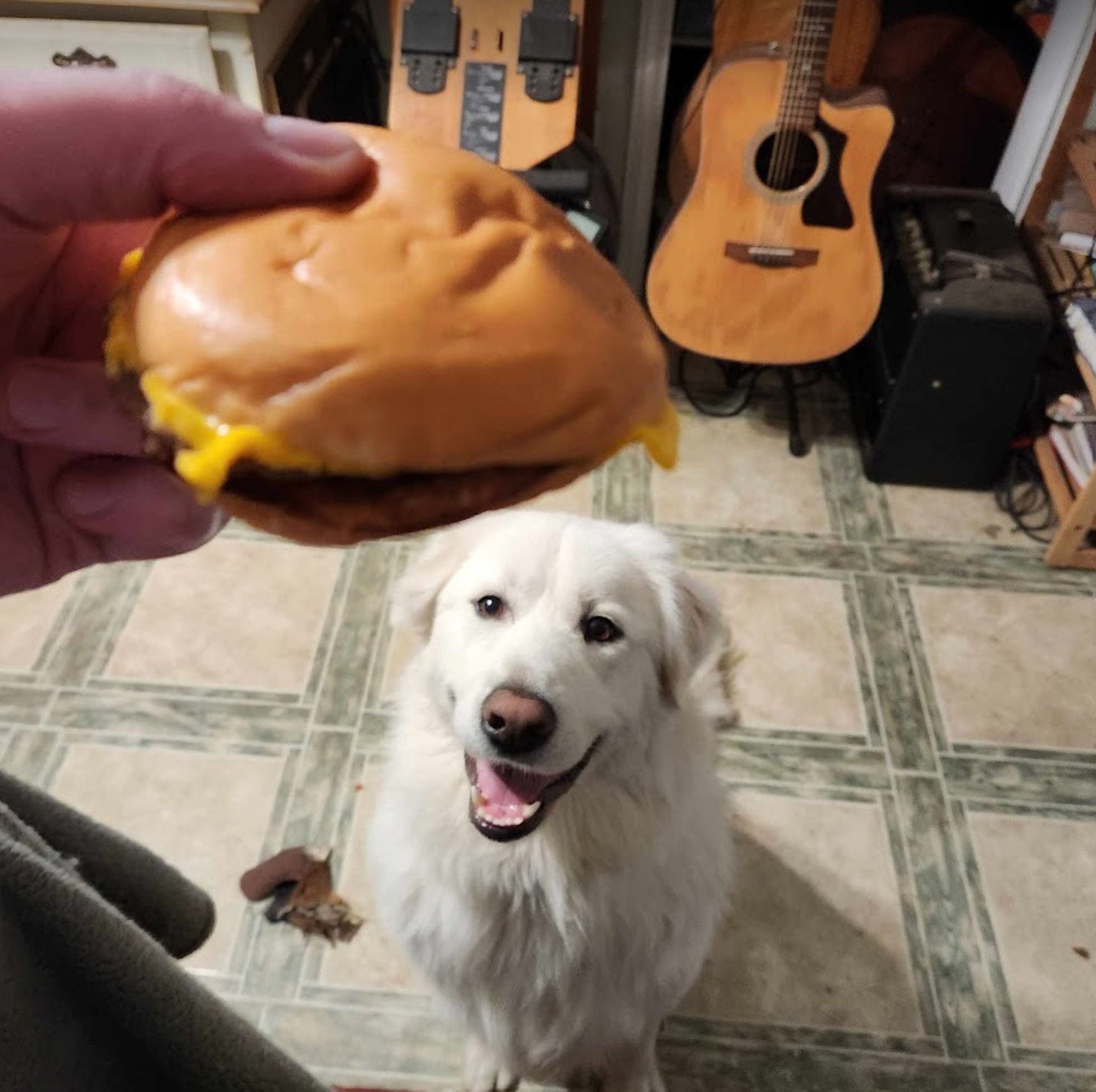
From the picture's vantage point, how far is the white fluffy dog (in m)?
1.01

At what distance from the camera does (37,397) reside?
0.74 metres

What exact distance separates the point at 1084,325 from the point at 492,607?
1518 mm

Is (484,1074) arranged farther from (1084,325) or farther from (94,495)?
(1084,325)

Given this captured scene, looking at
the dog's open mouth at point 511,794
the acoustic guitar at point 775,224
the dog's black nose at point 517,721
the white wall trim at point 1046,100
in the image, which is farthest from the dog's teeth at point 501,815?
the white wall trim at point 1046,100

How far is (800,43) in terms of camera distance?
6.07ft

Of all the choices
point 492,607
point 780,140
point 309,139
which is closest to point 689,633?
point 492,607

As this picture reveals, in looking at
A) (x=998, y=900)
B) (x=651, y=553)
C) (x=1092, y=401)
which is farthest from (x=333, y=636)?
(x=1092, y=401)

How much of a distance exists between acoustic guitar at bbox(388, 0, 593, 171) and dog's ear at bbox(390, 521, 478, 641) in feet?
3.64

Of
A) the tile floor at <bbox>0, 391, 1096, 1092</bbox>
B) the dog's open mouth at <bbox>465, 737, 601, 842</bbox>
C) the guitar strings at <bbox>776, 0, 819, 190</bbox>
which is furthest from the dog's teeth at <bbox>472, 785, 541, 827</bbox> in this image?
the guitar strings at <bbox>776, 0, 819, 190</bbox>

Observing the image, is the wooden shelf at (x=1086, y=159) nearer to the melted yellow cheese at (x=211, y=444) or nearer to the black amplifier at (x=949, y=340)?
the black amplifier at (x=949, y=340)

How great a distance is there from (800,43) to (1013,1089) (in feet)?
6.03

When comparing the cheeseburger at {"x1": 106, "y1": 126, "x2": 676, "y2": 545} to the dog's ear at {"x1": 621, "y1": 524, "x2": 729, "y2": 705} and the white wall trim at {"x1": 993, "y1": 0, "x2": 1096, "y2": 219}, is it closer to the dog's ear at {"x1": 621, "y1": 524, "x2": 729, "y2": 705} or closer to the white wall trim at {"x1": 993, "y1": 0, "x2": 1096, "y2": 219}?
the dog's ear at {"x1": 621, "y1": 524, "x2": 729, "y2": 705}

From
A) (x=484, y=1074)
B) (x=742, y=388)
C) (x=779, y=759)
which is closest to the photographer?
A: (x=484, y=1074)

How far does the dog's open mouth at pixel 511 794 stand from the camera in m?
1.04
